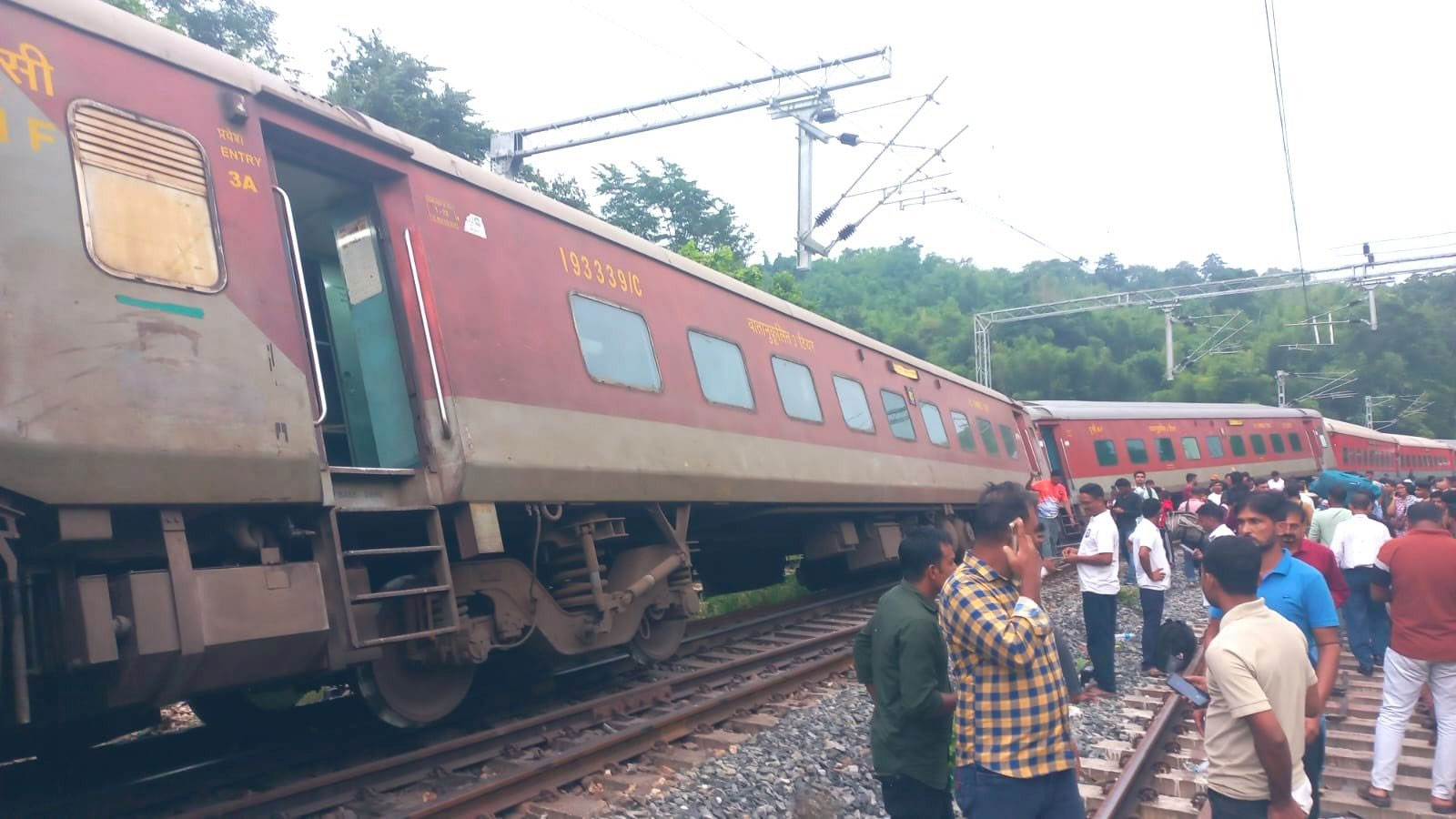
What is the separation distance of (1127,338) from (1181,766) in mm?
53491

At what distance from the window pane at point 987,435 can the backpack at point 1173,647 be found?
10.8 meters

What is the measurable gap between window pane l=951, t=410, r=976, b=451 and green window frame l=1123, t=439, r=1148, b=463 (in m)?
9.09

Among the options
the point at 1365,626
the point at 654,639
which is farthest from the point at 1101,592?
the point at 654,639

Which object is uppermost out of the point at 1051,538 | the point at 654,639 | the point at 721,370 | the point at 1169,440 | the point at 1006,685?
the point at 721,370

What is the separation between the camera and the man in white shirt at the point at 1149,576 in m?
7.86

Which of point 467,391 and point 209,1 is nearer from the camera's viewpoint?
point 467,391

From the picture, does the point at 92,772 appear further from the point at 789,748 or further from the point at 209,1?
the point at 209,1

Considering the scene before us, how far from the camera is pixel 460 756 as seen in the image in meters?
5.49

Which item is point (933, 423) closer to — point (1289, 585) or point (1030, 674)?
point (1289, 585)

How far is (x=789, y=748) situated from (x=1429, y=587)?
3711 mm

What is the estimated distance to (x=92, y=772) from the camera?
520 cm

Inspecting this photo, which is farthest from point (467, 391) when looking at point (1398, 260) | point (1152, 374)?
point (1152, 374)

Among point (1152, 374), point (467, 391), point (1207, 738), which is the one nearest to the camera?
point (1207, 738)

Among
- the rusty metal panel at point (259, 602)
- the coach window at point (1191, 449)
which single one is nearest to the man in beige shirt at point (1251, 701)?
the rusty metal panel at point (259, 602)
